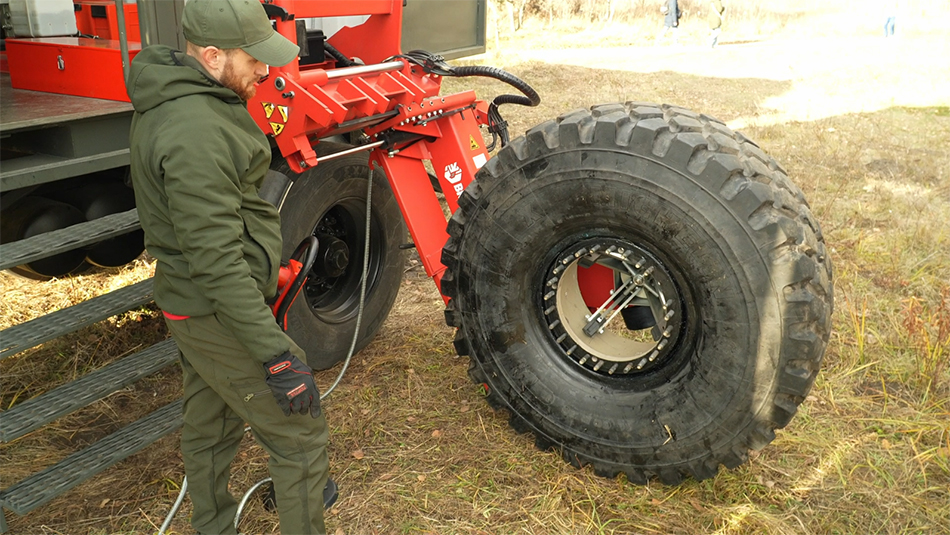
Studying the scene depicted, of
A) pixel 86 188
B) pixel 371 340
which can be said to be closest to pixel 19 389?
pixel 86 188

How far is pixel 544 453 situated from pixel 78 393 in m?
1.98

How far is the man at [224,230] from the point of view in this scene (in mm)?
2264

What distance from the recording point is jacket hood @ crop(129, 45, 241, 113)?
7.64 ft

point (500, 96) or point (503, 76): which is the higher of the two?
point (503, 76)

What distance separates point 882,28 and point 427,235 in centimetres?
2454

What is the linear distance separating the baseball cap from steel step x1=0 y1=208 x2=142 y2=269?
102 centimetres

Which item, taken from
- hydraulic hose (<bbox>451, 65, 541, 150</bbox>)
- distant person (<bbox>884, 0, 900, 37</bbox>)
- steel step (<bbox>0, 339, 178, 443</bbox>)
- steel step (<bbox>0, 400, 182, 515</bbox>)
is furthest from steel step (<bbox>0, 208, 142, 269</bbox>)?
distant person (<bbox>884, 0, 900, 37</bbox>)

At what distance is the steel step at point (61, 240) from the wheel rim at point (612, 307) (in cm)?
175

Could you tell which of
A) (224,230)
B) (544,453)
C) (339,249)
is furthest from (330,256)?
(224,230)

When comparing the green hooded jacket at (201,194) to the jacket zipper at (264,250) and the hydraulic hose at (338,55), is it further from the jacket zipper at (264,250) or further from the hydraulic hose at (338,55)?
the hydraulic hose at (338,55)

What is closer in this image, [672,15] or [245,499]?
[245,499]

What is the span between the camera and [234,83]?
2.47 meters

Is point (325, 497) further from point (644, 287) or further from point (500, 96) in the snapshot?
point (500, 96)

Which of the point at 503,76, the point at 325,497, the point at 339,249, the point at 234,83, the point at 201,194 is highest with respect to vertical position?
the point at 234,83
